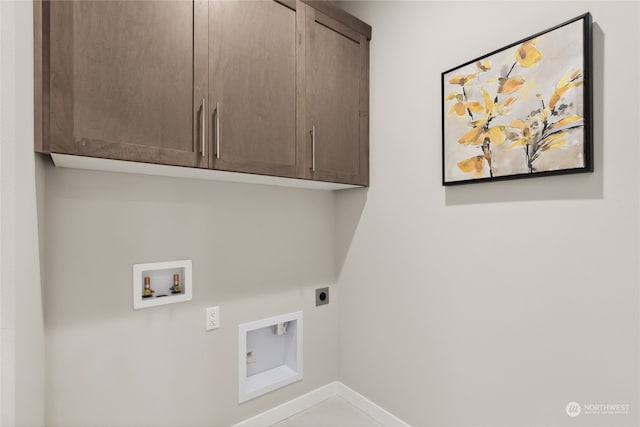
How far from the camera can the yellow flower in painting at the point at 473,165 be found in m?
1.37

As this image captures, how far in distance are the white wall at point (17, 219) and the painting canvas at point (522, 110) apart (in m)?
1.55

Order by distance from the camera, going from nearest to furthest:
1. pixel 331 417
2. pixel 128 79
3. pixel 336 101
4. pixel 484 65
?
pixel 128 79 < pixel 484 65 < pixel 336 101 < pixel 331 417

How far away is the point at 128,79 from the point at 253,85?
48cm

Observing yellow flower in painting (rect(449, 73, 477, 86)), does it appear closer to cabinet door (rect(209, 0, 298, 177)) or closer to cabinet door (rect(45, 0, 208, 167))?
cabinet door (rect(209, 0, 298, 177))

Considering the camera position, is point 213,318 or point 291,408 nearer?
point 213,318

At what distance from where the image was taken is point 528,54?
1.22m

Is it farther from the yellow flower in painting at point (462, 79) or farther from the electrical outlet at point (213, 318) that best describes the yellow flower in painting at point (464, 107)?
the electrical outlet at point (213, 318)

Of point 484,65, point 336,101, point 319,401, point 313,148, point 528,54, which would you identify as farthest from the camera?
point 319,401

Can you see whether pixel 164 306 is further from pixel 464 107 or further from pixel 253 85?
pixel 464 107

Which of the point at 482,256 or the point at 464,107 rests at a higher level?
the point at 464,107

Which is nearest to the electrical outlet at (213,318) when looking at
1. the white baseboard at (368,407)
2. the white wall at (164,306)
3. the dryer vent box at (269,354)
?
the white wall at (164,306)

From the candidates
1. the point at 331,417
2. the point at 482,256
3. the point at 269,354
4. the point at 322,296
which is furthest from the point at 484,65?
the point at 331,417

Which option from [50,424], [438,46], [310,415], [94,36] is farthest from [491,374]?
[94,36]

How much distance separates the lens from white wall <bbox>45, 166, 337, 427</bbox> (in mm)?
1247
